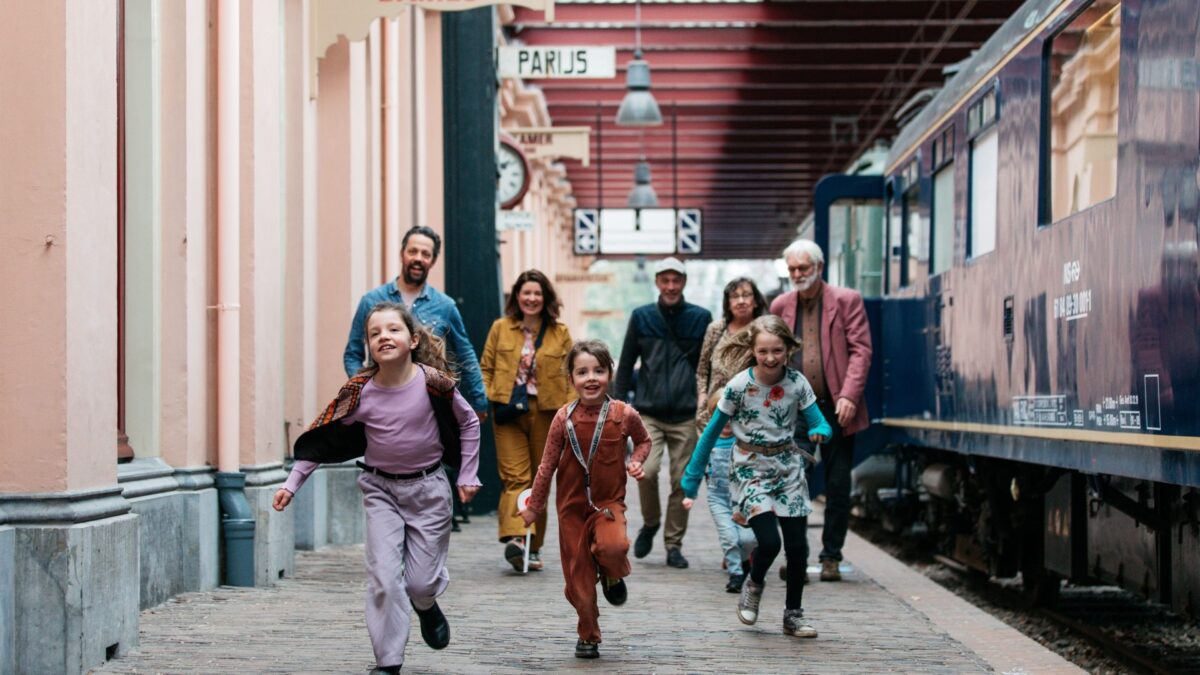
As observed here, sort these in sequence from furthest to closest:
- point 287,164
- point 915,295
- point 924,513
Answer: point 924,513 < point 915,295 < point 287,164

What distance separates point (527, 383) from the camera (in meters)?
10.8

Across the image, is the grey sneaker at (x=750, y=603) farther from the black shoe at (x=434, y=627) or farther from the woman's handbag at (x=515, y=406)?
the woman's handbag at (x=515, y=406)

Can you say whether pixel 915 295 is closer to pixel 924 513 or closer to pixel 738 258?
pixel 924 513

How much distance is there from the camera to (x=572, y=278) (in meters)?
32.9

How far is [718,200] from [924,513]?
34.3m

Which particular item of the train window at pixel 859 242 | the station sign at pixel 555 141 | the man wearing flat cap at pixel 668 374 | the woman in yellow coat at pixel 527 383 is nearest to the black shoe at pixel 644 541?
the man wearing flat cap at pixel 668 374

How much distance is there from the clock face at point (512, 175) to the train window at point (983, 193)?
9819 millimetres

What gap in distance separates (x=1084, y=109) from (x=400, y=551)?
149 inches

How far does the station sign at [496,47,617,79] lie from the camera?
633 inches

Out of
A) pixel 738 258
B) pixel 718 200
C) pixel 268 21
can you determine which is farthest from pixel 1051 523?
pixel 738 258

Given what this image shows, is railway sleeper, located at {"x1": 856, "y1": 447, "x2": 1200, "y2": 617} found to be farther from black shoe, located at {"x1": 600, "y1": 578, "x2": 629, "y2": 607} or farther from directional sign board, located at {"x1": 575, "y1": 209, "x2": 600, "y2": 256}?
directional sign board, located at {"x1": 575, "y1": 209, "x2": 600, "y2": 256}

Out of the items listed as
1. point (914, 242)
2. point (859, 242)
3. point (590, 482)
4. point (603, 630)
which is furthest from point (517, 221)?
point (590, 482)

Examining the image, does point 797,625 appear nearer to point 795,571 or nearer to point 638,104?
point 795,571

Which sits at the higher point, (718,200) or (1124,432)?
(718,200)
